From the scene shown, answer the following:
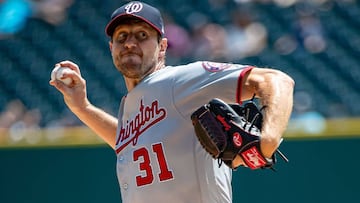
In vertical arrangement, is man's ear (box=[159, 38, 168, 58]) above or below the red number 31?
above

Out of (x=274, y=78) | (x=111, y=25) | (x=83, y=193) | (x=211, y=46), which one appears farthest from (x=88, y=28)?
(x=274, y=78)

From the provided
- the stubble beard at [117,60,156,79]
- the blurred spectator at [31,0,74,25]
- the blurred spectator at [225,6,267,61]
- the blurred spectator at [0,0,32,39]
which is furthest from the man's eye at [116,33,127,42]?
the blurred spectator at [31,0,74,25]

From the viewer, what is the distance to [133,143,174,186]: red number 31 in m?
2.96

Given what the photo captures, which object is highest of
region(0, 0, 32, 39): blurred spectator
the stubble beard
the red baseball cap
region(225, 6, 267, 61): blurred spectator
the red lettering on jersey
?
region(0, 0, 32, 39): blurred spectator

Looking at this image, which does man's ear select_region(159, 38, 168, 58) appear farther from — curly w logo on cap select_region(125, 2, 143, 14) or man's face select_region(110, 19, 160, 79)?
curly w logo on cap select_region(125, 2, 143, 14)

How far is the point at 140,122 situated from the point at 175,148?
22 cm

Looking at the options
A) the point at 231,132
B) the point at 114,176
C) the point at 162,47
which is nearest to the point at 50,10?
the point at 114,176

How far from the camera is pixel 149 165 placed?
301cm

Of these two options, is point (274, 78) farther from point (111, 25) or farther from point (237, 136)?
point (111, 25)

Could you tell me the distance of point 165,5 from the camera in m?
7.64

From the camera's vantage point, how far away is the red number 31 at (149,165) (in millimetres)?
2965

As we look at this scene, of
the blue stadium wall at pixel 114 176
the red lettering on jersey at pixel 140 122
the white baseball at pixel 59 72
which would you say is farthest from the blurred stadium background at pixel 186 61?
the red lettering on jersey at pixel 140 122

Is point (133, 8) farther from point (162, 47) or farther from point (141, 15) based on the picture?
point (162, 47)

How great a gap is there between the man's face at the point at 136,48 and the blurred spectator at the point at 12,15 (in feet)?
14.9
